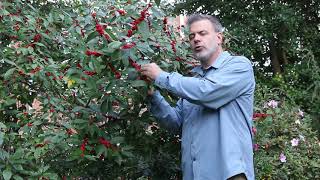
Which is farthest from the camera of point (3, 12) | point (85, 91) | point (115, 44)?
point (3, 12)

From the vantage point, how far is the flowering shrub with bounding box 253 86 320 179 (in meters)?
4.75

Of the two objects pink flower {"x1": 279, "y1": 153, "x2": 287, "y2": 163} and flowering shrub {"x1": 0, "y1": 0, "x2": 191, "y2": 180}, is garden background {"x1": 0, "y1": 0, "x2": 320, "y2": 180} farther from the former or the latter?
pink flower {"x1": 279, "y1": 153, "x2": 287, "y2": 163}

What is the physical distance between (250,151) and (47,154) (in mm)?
1313

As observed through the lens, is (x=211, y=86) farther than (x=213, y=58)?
No

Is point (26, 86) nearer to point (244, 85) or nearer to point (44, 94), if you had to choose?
point (44, 94)

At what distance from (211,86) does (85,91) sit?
0.83m

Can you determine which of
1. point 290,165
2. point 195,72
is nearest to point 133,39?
point 195,72

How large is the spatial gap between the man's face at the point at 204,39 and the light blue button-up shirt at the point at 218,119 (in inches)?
3.1

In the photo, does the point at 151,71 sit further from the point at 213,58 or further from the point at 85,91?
the point at 85,91

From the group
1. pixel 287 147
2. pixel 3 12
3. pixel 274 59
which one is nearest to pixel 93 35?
pixel 3 12

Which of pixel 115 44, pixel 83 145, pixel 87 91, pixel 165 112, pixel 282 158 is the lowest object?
pixel 282 158

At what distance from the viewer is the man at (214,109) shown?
223 cm

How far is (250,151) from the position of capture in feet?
7.64

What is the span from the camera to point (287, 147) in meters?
5.16
